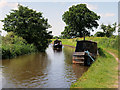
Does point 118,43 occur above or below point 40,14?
below

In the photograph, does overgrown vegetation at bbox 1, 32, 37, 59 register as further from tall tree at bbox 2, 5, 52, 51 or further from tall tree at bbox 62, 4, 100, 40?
tall tree at bbox 62, 4, 100, 40

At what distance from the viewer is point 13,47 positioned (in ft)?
88.6

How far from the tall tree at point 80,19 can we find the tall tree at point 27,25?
93.8 feet

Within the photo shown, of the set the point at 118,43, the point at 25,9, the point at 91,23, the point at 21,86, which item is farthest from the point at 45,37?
the point at 91,23

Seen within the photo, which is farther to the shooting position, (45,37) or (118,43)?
(45,37)

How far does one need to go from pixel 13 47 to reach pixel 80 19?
41.2m

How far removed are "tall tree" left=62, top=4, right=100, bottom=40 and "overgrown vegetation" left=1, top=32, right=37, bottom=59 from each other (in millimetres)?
32292

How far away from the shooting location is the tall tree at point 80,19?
63.1 meters

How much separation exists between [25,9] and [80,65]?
63.0 feet

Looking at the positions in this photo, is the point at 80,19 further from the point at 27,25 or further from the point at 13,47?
the point at 13,47

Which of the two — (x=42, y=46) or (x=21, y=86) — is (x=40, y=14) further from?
(x=21, y=86)

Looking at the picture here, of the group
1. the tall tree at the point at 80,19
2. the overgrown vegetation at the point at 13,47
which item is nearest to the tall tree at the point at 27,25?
the overgrown vegetation at the point at 13,47

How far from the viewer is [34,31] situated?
34219mm

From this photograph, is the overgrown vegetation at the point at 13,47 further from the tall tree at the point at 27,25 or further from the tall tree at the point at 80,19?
the tall tree at the point at 80,19
